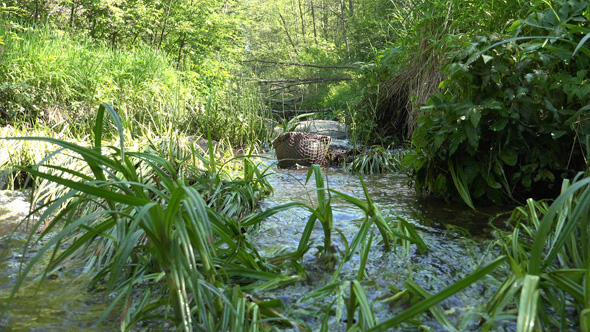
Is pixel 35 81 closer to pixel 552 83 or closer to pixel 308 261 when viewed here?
pixel 308 261

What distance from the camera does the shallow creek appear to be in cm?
166

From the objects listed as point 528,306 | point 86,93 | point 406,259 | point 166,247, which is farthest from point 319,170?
point 86,93

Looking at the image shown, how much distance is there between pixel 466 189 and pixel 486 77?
0.77 metres

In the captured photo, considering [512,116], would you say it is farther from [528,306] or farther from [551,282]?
[528,306]

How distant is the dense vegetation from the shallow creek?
7 centimetres

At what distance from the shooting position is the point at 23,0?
10328mm

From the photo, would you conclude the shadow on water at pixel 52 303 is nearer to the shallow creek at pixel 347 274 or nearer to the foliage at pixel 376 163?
the shallow creek at pixel 347 274

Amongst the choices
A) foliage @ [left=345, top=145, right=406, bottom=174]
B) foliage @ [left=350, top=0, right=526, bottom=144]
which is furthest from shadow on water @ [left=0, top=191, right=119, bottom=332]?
foliage @ [left=345, top=145, right=406, bottom=174]

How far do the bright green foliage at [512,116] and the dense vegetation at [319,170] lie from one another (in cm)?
1

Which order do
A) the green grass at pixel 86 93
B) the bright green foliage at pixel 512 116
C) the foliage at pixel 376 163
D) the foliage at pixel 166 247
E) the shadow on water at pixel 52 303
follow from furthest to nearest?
the green grass at pixel 86 93 < the foliage at pixel 376 163 < the bright green foliage at pixel 512 116 < the shadow on water at pixel 52 303 < the foliage at pixel 166 247

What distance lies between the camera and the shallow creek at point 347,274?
1.66m

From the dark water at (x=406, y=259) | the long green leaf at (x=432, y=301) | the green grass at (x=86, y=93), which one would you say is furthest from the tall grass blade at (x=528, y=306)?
the green grass at (x=86, y=93)

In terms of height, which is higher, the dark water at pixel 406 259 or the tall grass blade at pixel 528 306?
the tall grass blade at pixel 528 306

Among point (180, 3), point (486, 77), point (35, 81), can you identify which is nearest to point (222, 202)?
point (486, 77)
